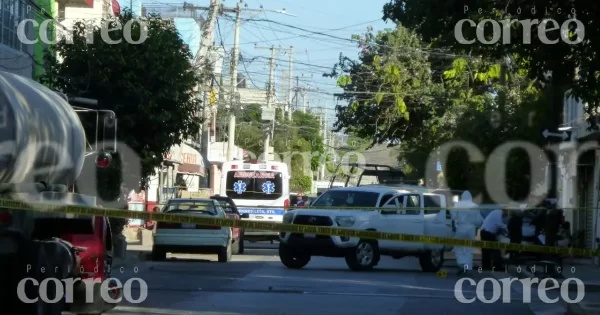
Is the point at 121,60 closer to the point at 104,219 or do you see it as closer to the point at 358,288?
the point at 358,288

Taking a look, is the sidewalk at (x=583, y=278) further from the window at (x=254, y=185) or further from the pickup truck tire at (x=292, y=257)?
the window at (x=254, y=185)

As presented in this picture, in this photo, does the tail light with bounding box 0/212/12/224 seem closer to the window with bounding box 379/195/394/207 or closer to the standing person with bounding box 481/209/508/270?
the window with bounding box 379/195/394/207

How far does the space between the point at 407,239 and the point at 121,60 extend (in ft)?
39.4

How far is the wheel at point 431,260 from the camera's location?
23.3 metres

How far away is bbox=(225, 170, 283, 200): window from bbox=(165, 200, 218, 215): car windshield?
329 inches

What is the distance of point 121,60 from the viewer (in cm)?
2231

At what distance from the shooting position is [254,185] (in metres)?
33.4

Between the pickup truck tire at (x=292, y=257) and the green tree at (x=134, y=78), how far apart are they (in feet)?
12.2

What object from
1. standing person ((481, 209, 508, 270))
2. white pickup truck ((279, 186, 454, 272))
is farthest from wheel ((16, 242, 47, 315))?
standing person ((481, 209, 508, 270))

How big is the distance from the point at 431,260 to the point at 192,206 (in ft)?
18.3

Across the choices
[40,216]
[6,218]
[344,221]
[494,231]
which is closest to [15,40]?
[344,221]

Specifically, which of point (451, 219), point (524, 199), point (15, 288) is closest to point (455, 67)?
point (524, 199)

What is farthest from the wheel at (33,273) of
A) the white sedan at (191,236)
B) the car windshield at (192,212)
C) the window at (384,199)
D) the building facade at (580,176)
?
the building facade at (580,176)

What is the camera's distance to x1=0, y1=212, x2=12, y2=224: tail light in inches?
357
